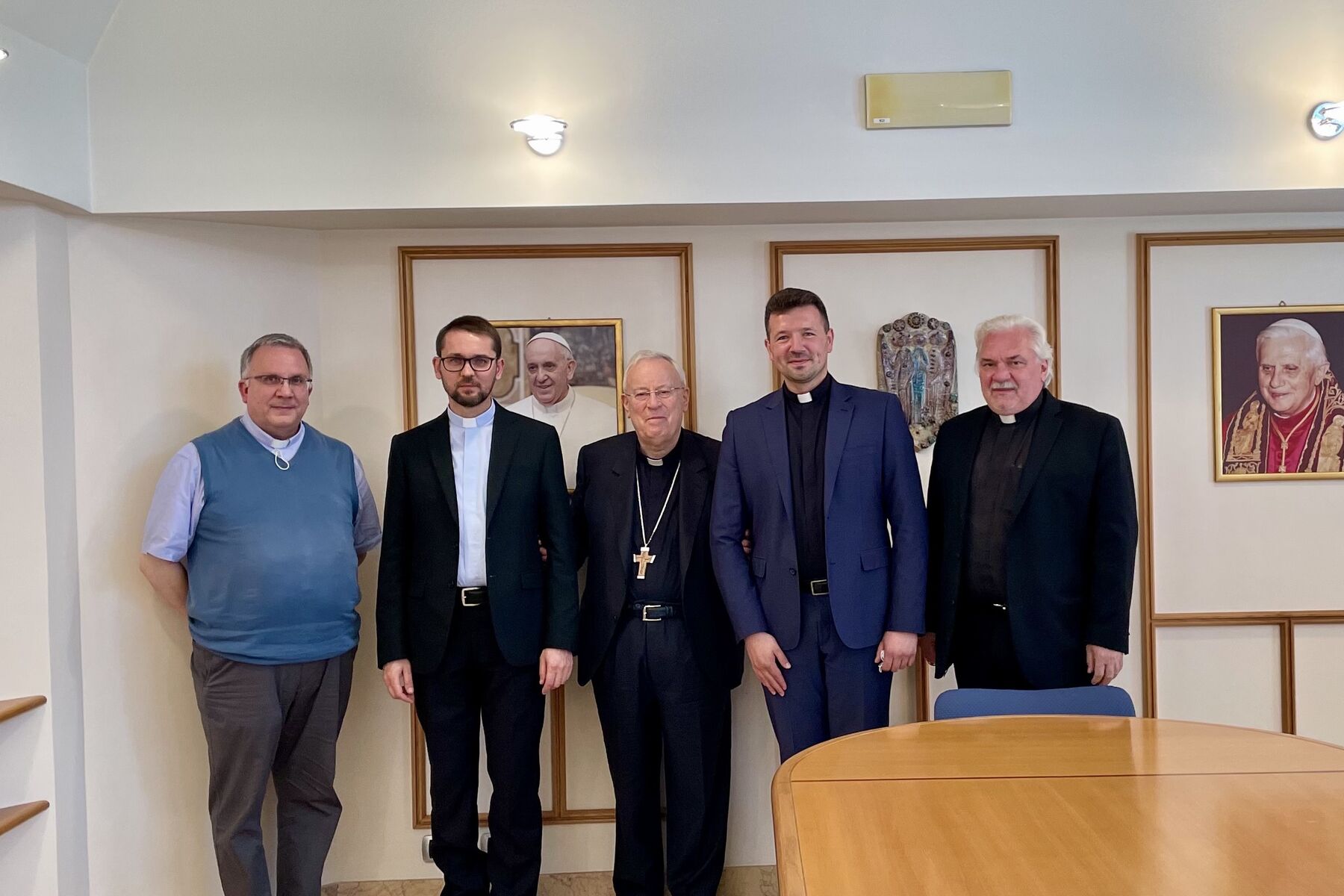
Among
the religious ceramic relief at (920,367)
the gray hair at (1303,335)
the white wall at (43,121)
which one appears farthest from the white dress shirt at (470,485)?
the gray hair at (1303,335)

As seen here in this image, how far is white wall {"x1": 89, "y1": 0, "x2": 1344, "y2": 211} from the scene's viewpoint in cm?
320

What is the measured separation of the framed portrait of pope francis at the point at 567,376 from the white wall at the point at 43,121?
143 cm

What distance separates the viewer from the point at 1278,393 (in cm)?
354

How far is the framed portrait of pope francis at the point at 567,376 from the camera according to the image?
3.55m

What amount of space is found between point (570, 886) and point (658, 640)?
1.19 meters

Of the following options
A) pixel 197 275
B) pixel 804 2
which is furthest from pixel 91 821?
pixel 804 2

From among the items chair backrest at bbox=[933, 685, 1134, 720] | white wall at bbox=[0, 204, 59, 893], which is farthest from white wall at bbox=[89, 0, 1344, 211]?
chair backrest at bbox=[933, 685, 1134, 720]

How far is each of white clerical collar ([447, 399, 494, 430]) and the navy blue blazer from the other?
2.57ft

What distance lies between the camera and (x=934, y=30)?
322 cm

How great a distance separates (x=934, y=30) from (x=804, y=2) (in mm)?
459

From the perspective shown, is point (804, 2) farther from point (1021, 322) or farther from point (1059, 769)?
point (1059, 769)

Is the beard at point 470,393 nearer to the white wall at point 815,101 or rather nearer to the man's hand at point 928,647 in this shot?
the white wall at point 815,101

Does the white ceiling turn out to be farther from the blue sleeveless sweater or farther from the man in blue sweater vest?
the blue sleeveless sweater

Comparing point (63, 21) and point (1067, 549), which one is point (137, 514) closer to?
point (63, 21)
